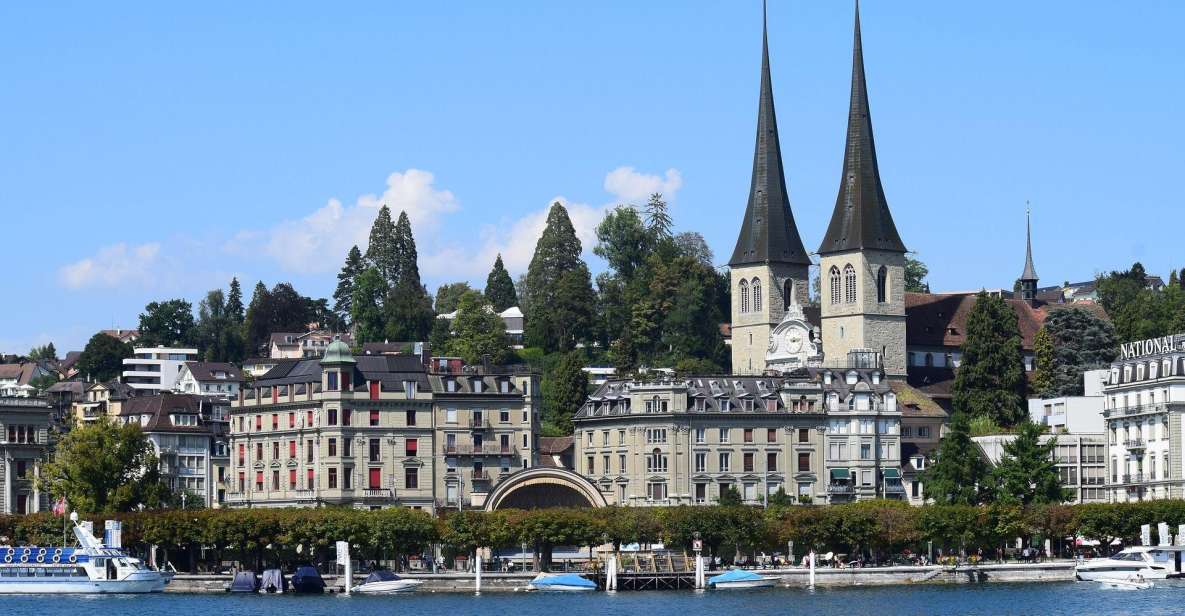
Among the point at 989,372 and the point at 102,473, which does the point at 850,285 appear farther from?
the point at 102,473

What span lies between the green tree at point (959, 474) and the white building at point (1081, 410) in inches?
644

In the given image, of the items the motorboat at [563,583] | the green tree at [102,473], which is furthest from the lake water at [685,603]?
the green tree at [102,473]

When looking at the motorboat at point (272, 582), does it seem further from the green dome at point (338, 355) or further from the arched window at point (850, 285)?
the arched window at point (850, 285)

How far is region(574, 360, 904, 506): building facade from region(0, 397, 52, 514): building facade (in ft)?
101

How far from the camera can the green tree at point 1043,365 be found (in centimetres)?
16300

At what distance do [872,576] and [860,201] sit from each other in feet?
181

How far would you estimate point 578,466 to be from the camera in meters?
147

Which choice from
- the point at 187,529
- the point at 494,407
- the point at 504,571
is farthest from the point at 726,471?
the point at 187,529

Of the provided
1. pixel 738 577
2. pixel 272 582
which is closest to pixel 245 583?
pixel 272 582

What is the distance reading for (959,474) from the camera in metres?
133

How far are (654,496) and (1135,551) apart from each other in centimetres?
3172

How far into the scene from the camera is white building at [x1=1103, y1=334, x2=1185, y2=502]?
133 m

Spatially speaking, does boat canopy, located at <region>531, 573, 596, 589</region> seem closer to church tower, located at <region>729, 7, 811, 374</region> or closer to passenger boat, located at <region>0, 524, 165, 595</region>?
passenger boat, located at <region>0, 524, 165, 595</region>

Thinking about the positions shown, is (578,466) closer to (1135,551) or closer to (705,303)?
(1135,551)
